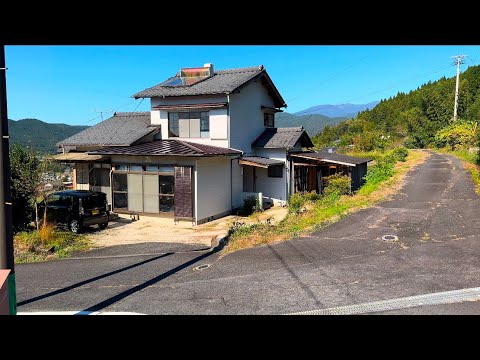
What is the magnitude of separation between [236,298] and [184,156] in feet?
26.9

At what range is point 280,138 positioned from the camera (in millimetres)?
17359

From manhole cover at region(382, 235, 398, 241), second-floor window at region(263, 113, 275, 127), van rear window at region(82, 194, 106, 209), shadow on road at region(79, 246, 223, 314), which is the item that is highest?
second-floor window at region(263, 113, 275, 127)

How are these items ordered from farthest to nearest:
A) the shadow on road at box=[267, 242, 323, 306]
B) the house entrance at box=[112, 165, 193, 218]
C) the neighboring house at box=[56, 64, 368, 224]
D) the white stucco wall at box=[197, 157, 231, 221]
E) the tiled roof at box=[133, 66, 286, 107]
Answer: the tiled roof at box=[133, 66, 286, 107], the neighboring house at box=[56, 64, 368, 224], the white stucco wall at box=[197, 157, 231, 221], the house entrance at box=[112, 165, 193, 218], the shadow on road at box=[267, 242, 323, 306]

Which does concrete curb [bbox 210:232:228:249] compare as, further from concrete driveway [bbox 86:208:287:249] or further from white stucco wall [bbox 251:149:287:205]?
white stucco wall [bbox 251:149:287:205]

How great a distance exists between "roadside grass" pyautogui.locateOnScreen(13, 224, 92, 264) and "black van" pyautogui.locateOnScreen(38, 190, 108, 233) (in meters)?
0.59

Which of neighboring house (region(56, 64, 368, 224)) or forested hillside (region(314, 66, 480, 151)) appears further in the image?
forested hillside (region(314, 66, 480, 151))

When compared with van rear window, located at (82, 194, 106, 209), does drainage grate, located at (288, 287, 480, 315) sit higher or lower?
lower

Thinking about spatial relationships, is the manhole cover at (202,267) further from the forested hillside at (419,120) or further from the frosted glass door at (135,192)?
the forested hillside at (419,120)

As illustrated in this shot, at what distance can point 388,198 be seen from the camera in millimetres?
12383

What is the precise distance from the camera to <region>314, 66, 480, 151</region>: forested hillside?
30.2m

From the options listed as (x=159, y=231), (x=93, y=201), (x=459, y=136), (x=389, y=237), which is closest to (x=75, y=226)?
(x=93, y=201)

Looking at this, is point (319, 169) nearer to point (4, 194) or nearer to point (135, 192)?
point (135, 192)

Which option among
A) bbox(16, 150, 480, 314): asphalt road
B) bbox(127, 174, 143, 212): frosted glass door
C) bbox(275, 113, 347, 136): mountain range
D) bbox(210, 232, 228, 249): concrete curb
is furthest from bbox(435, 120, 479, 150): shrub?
bbox(275, 113, 347, 136): mountain range
